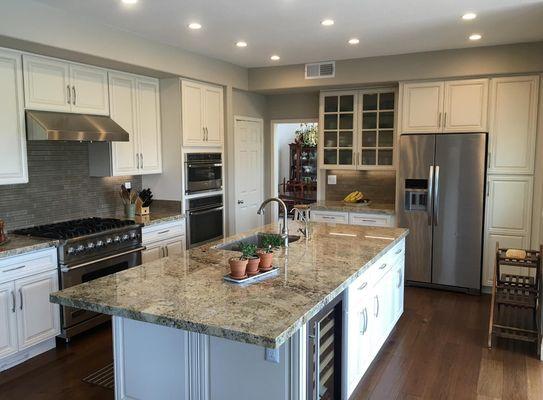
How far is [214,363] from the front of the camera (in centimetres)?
232

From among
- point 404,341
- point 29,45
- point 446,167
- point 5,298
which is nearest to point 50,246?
point 5,298

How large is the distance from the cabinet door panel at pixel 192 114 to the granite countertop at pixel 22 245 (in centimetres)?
199

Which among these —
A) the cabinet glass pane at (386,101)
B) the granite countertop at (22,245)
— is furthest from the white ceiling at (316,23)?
the granite countertop at (22,245)

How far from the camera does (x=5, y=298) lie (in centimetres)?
333

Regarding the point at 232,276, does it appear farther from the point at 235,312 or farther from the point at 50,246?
the point at 50,246

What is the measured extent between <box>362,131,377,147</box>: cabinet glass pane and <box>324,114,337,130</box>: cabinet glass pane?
0.42 m

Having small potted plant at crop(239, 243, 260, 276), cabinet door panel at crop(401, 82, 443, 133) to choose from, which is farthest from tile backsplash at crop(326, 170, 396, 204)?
small potted plant at crop(239, 243, 260, 276)

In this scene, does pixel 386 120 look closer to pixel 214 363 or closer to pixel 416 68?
pixel 416 68

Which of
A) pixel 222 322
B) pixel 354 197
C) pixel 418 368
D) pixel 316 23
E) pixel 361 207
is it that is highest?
pixel 316 23

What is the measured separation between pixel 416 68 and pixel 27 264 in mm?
4416

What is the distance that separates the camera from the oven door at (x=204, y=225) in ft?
17.5

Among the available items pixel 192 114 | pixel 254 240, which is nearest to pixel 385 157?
pixel 192 114

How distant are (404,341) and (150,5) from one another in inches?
134

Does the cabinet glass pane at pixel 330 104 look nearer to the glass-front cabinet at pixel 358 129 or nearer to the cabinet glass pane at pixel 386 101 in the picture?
the glass-front cabinet at pixel 358 129
